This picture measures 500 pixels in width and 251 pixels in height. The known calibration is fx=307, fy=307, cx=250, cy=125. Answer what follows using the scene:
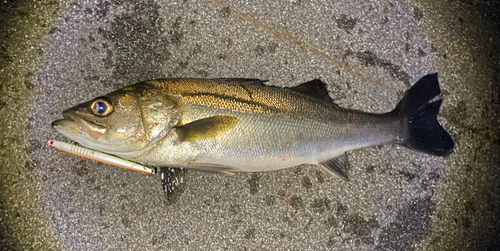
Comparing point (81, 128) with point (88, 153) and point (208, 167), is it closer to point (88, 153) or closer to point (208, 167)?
point (88, 153)

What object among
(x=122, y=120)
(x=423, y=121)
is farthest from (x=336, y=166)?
(x=122, y=120)

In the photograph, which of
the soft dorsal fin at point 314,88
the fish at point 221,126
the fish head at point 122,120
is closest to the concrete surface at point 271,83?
the soft dorsal fin at point 314,88

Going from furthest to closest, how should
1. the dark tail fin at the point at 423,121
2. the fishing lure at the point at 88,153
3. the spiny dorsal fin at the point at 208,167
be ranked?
the dark tail fin at the point at 423,121 → the fishing lure at the point at 88,153 → the spiny dorsal fin at the point at 208,167

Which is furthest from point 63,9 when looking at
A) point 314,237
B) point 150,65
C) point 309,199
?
point 314,237

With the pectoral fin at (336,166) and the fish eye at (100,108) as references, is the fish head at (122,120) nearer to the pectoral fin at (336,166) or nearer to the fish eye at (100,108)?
the fish eye at (100,108)

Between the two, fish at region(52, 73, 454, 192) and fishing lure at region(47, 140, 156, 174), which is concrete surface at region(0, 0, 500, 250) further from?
fish at region(52, 73, 454, 192)

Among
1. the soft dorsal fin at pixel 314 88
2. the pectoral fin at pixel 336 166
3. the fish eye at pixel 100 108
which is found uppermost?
the fish eye at pixel 100 108
